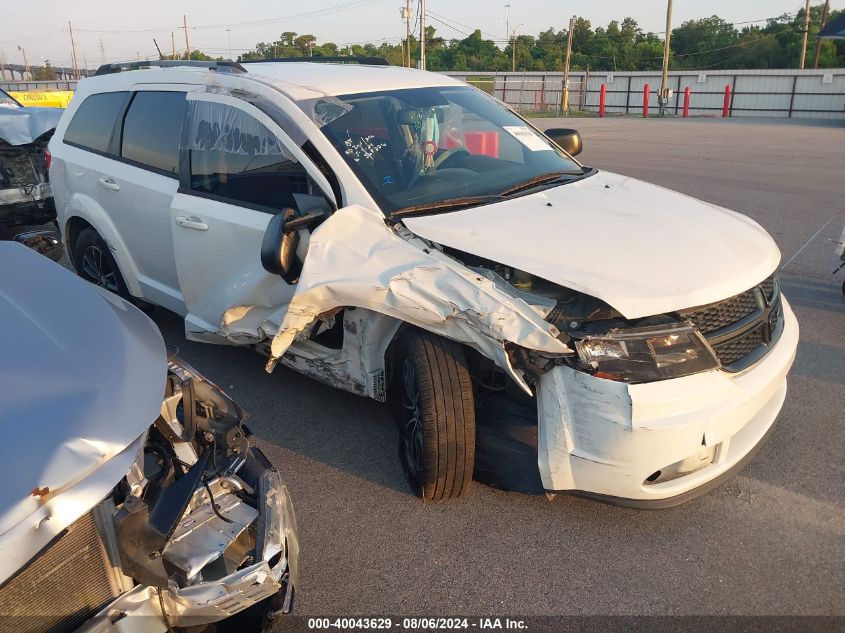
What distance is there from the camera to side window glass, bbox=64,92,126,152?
16.4ft

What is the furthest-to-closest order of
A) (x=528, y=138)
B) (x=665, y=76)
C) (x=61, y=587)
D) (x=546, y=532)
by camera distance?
(x=665, y=76) → (x=528, y=138) → (x=546, y=532) → (x=61, y=587)

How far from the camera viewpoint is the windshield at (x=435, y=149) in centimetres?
348

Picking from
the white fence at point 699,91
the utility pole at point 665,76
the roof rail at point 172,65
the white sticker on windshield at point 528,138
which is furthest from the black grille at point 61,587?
the utility pole at point 665,76

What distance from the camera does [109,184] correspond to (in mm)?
4758

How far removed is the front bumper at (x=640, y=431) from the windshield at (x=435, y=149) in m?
1.20

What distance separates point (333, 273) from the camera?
3018 millimetres

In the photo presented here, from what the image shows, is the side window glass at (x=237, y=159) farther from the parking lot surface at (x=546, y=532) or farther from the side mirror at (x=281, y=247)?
the parking lot surface at (x=546, y=532)

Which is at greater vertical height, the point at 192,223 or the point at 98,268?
the point at 192,223

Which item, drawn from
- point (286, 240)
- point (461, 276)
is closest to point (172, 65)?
point (286, 240)

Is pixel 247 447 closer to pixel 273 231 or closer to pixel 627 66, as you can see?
pixel 273 231

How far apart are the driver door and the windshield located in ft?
0.97

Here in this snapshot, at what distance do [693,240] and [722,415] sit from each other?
830mm

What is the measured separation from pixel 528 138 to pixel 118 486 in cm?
322

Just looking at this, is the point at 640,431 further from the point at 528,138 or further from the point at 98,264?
the point at 98,264
